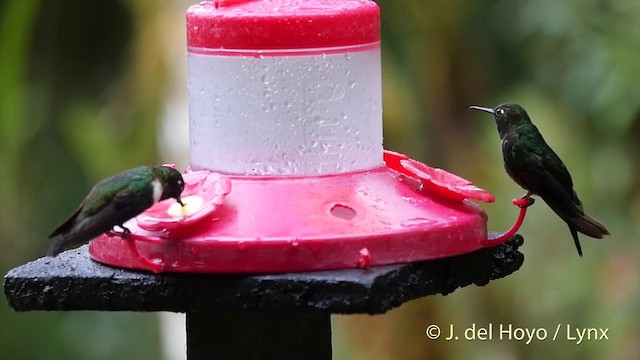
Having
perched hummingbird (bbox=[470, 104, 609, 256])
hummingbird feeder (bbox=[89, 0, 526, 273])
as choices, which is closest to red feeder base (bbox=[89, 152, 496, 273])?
hummingbird feeder (bbox=[89, 0, 526, 273])

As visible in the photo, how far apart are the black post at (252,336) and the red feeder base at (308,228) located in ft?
→ 0.77

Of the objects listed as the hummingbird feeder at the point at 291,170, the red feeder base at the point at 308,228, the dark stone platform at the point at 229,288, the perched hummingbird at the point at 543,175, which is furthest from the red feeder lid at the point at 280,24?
the dark stone platform at the point at 229,288

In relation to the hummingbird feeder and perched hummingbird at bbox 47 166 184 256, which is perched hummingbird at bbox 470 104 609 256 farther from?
perched hummingbird at bbox 47 166 184 256

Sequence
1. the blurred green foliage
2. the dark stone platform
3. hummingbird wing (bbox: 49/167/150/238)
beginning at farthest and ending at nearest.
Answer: the blurred green foliage → hummingbird wing (bbox: 49/167/150/238) → the dark stone platform

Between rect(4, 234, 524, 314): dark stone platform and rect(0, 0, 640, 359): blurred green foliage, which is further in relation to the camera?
rect(0, 0, 640, 359): blurred green foliage

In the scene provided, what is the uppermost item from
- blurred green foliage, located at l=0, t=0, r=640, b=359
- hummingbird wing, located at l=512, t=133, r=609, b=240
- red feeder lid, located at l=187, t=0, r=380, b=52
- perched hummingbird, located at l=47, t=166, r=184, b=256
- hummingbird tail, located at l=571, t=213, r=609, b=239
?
red feeder lid, located at l=187, t=0, r=380, b=52

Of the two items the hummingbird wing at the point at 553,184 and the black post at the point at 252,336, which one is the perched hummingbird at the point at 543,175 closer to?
the hummingbird wing at the point at 553,184

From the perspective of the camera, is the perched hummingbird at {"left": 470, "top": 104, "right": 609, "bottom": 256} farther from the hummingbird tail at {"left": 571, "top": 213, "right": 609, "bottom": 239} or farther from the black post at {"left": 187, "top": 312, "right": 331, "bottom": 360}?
the black post at {"left": 187, "top": 312, "right": 331, "bottom": 360}

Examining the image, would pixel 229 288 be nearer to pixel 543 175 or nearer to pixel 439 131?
pixel 543 175

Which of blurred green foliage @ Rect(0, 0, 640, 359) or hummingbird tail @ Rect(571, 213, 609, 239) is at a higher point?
hummingbird tail @ Rect(571, 213, 609, 239)

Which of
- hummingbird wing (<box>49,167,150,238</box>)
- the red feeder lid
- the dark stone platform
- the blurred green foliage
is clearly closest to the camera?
the dark stone platform

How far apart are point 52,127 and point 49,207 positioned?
14.2 inches

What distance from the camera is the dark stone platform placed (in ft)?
5.19

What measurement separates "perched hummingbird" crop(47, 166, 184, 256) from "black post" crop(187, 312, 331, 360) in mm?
284
